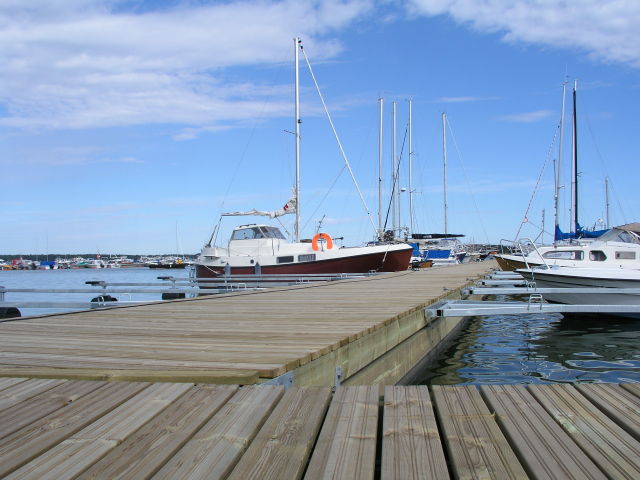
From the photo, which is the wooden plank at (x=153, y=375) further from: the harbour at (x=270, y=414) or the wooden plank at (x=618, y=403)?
the wooden plank at (x=618, y=403)

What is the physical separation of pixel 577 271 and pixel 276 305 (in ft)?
26.5

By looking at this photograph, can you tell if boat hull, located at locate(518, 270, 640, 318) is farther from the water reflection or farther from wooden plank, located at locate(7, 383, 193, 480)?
wooden plank, located at locate(7, 383, 193, 480)

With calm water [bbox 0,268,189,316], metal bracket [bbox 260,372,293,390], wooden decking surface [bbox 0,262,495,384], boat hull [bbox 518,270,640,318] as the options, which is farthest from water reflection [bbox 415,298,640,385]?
calm water [bbox 0,268,189,316]

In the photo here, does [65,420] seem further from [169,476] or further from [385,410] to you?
[385,410]

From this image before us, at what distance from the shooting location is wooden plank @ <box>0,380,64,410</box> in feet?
9.65

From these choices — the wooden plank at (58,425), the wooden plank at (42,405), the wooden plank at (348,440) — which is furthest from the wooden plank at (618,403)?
the wooden plank at (42,405)

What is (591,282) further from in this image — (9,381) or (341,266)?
(341,266)

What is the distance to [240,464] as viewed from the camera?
2.14 metres

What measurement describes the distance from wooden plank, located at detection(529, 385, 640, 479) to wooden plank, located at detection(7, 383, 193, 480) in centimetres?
192

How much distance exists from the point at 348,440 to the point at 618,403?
1.55 metres

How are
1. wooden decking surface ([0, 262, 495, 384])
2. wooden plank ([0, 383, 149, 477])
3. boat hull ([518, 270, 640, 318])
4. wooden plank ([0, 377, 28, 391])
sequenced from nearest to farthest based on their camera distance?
1. wooden plank ([0, 383, 149, 477])
2. wooden plank ([0, 377, 28, 391])
3. wooden decking surface ([0, 262, 495, 384])
4. boat hull ([518, 270, 640, 318])

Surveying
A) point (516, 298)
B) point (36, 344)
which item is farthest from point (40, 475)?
point (516, 298)

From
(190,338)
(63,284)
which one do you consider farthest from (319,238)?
(63,284)

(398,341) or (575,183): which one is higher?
(575,183)
